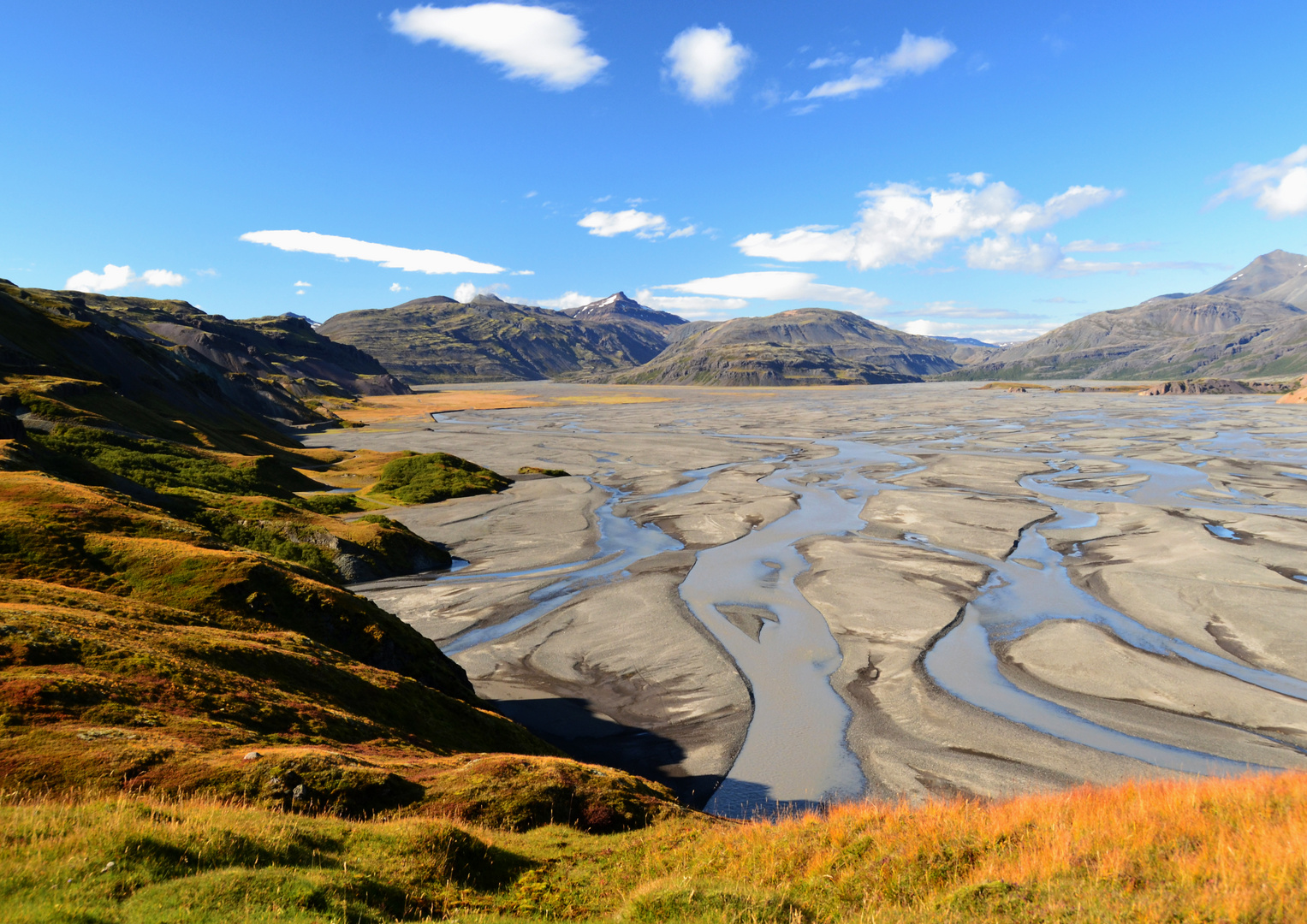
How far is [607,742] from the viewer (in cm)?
1998

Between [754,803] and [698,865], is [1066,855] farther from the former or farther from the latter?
[754,803]

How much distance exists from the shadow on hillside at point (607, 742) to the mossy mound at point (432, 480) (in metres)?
34.8

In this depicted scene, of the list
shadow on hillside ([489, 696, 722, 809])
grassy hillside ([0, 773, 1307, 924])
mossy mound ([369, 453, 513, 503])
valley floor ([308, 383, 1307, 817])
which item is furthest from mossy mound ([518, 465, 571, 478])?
grassy hillside ([0, 773, 1307, 924])

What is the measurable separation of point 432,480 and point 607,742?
41994 mm

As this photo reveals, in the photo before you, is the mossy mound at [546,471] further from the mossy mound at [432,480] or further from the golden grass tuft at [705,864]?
the golden grass tuft at [705,864]

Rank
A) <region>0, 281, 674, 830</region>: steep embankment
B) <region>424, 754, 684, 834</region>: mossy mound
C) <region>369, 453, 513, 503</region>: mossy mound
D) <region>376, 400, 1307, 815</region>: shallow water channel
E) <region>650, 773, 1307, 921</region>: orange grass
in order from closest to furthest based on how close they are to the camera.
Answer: <region>650, 773, 1307, 921</region>: orange grass → <region>0, 281, 674, 830</region>: steep embankment → <region>424, 754, 684, 834</region>: mossy mound → <region>376, 400, 1307, 815</region>: shallow water channel → <region>369, 453, 513, 503</region>: mossy mound

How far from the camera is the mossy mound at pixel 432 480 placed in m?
55.0

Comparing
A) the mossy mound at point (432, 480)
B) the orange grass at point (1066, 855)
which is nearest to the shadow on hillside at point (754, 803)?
the orange grass at point (1066, 855)

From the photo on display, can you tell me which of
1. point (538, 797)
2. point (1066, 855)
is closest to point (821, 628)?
point (538, 797)

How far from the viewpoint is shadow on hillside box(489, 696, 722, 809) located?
1784 centimetres

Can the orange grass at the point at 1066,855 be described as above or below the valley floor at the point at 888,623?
above

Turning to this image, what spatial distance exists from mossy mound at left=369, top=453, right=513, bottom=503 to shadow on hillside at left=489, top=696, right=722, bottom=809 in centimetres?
3482

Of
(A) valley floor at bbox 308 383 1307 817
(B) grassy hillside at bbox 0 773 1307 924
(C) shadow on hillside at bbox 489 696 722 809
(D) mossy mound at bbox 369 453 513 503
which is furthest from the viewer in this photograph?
(D) mossy mound at bbox 369 453 513 503

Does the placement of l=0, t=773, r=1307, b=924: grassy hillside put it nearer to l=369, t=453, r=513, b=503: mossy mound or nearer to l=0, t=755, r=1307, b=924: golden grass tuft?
l=0, t=755, r=1307, b=924: golden grass tuft
